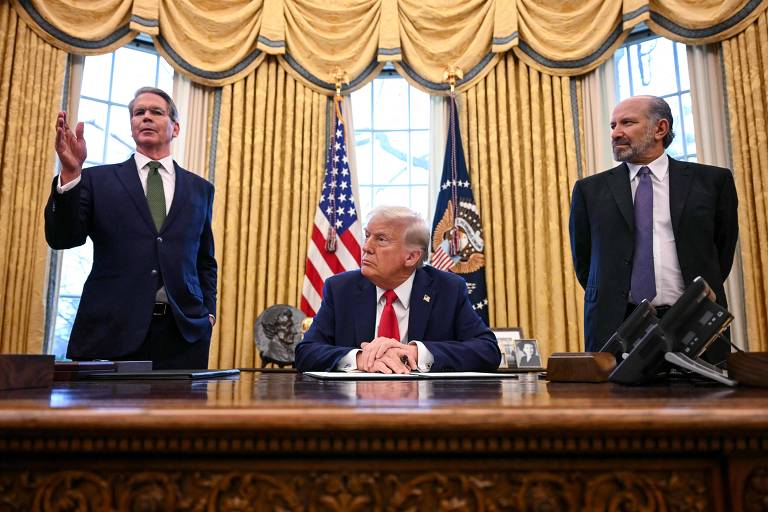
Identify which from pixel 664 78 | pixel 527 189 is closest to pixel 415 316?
pixel 527 189

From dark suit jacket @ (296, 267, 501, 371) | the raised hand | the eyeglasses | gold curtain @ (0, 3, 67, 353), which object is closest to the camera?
the raised hand

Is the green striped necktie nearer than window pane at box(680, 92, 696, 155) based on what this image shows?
Yes

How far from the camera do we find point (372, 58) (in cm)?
522

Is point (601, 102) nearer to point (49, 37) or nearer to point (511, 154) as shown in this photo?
point (511, 154)

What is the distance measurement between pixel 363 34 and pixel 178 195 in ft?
10.4

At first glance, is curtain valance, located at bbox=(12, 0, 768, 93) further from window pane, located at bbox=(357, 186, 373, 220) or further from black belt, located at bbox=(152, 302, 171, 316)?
black belt, located at bbox=(152, 302, 171, 316)

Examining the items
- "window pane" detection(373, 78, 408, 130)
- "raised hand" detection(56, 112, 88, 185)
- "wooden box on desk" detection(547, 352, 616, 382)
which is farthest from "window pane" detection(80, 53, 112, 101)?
"wooden box on desk" detection(547, 352, 616, 382)

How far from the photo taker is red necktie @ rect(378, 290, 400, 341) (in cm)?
214

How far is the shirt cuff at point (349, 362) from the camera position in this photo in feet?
5.95

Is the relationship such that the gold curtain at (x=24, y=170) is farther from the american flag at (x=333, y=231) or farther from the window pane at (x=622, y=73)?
the window pane at (x=622, y=73)

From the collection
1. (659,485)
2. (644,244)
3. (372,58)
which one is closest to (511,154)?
(372,58)

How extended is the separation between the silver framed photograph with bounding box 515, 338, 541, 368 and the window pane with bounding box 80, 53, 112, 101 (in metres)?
4.03

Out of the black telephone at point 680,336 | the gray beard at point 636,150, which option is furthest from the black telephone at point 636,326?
the gray beard at point 636,150

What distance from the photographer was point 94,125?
5219mm
